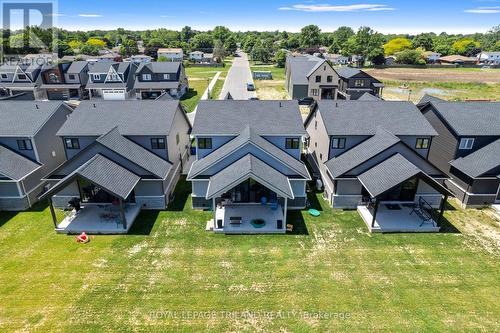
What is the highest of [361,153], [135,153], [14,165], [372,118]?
[372,118]

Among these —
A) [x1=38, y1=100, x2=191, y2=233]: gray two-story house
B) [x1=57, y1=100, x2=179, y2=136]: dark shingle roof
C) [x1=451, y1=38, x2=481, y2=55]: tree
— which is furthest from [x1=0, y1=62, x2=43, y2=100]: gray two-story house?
[x1=451, y1=38, x2=481, y2=55]: tree

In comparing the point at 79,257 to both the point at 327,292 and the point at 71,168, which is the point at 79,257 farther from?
the point at 327,292

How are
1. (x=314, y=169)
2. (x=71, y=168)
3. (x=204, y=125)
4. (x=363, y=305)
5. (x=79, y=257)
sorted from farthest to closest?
1. (x=314, y=169)
2. (x=204, y=125)
3. (x=71, y=168)
4. (x=79, y=257)
5. (x=363, y=305)

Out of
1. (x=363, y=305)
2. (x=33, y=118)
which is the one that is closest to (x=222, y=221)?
(x=363, y=305)

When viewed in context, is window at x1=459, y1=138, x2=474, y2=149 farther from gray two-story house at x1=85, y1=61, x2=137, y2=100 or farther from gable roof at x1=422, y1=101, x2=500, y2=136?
gray two-story house at x1=85, y1=61, x2=137, y2=100

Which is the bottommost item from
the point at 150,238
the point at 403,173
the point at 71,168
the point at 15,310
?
the point at 15,310

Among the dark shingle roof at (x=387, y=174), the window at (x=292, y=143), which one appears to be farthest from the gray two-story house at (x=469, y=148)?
the window at (x=292, y=143)

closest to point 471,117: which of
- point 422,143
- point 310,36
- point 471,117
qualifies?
point 471,117

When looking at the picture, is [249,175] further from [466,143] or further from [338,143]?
[466,143]
